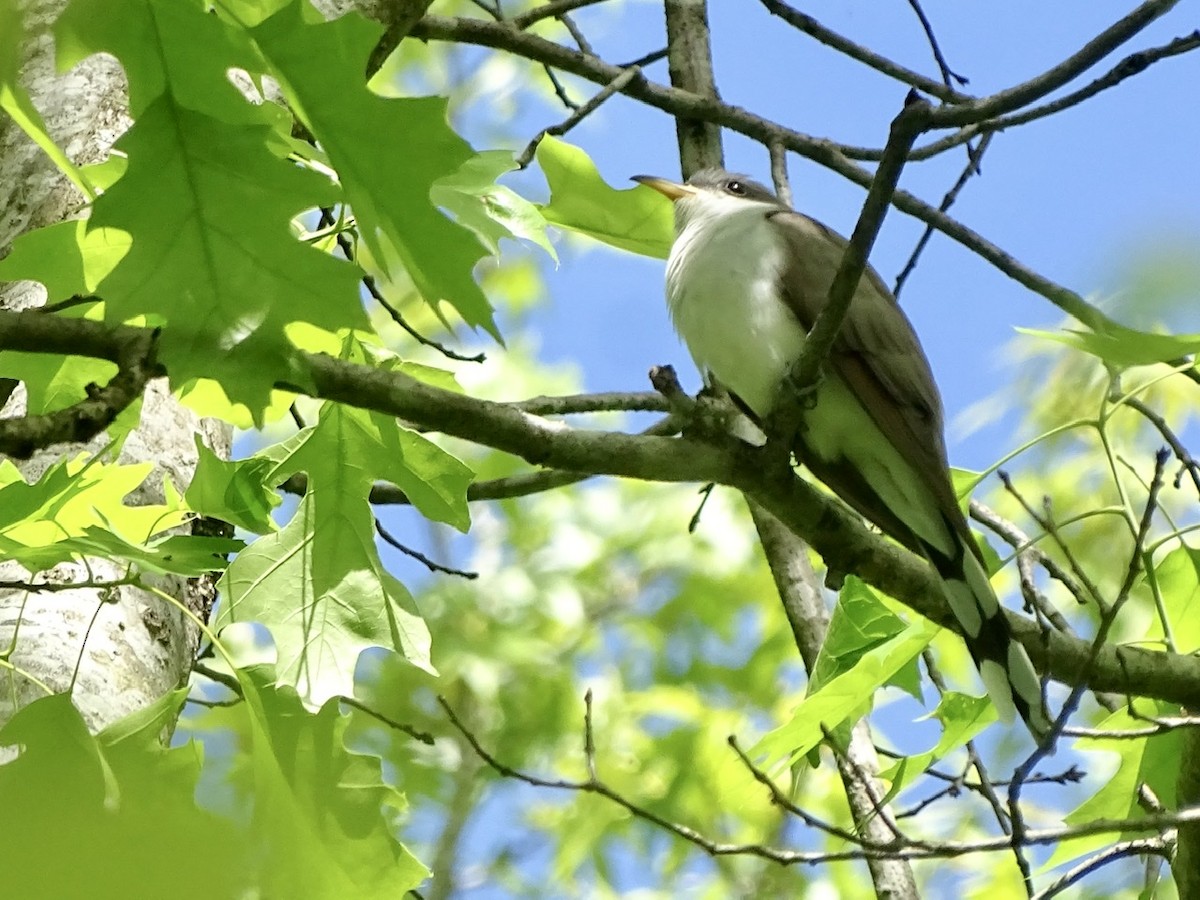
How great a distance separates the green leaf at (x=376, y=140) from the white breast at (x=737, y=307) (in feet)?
6.29

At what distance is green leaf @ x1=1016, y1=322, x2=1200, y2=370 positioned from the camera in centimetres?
200

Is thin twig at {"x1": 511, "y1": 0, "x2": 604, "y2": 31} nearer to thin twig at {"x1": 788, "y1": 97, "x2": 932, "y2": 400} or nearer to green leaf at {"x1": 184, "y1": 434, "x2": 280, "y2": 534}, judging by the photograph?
thin twig at {"x1": 788, "y1": 97, "x2": 932, "y2": 400}

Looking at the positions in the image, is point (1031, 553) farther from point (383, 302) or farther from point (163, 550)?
point (163, 550)

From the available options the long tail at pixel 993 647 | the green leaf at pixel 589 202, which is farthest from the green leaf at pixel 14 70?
the long tail at pixel 993 647

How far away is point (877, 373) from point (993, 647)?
2.87ft

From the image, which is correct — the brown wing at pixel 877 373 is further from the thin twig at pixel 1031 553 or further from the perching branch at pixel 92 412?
the perching branch at pixel 92 412

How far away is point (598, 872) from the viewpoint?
268 inches

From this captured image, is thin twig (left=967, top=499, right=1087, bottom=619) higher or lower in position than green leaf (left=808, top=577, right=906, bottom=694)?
higher

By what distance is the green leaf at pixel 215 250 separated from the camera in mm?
1652

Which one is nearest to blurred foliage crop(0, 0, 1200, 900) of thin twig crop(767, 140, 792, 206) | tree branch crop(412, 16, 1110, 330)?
tree branch crop(412, 16, 1110, 330)

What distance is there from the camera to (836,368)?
3.49m

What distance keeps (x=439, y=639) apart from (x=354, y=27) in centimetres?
584

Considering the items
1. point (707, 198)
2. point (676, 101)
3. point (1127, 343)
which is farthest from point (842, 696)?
point (707, 198)

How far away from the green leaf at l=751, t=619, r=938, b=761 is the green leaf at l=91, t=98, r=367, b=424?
129 centimetres
